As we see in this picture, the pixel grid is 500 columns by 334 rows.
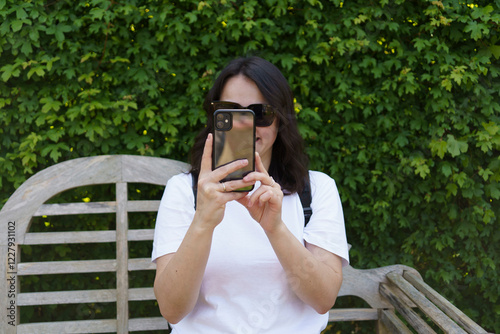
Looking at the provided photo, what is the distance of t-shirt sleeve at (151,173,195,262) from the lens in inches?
65.6

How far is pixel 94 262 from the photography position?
226 centimetres

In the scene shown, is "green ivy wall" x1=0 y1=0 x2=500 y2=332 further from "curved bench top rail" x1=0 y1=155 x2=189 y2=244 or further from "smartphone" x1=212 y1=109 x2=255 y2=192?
"smartphone" x1=212 y1=109 x2=255 y2=192

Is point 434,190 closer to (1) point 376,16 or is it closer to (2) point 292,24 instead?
(1) point 376,16

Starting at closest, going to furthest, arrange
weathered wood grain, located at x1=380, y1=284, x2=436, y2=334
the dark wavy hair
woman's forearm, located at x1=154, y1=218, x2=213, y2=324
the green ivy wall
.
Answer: woman's forearm, located at x1=154, y1=218, x2=213, y2=324 → the dark wavy hair → weathered wood grain, located at x1=380, y1=284, x2=436, y2=334 → the green ivy wall

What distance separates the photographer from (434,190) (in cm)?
279

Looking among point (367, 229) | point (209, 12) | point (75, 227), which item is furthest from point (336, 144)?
point (75, 227)

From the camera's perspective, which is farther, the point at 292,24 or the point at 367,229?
the point at 367,229

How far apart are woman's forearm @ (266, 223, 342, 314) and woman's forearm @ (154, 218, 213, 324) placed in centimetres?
23

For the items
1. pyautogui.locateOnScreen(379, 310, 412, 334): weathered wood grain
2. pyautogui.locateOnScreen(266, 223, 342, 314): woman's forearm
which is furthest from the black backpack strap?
pyautogui.locateOnScreen(379, 310, 412, 334): weathered wood grain

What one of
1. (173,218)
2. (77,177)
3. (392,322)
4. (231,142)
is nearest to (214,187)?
(231,142)

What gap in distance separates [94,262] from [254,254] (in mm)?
1004

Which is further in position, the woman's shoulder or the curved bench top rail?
the curved bench top rail

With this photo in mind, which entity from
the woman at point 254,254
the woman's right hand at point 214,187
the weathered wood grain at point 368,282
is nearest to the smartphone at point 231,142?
the woman's right hand at point 214,187

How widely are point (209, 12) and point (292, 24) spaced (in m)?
0.50
